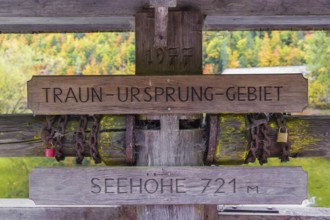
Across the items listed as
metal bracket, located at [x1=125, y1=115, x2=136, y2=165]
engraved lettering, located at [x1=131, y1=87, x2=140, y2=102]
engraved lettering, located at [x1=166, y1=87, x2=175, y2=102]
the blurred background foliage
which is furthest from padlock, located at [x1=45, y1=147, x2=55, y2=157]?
the blurred background foliage

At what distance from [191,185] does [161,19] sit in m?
0.75

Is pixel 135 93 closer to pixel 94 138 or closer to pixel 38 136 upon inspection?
pixel 94 138

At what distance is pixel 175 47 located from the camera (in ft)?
6.86

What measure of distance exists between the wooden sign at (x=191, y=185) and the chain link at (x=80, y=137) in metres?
0.10

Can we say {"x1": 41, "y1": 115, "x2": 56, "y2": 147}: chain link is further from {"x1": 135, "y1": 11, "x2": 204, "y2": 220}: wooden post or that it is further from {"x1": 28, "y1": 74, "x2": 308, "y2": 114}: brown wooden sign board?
{"x1": 135, "y1": 11, "x2": 204, "y2": 220}: wooden post

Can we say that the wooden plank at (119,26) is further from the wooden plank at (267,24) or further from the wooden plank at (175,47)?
the wooden plank at (175,47)

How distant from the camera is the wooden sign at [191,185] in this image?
77.7 inches

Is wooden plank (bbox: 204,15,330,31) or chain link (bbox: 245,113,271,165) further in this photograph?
wooden plank (bbox: 204,15,330,31)

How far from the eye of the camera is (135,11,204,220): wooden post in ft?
6.74

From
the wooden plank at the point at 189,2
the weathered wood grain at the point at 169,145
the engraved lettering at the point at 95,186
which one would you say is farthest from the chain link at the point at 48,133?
the wooden plank at the point at 189,2

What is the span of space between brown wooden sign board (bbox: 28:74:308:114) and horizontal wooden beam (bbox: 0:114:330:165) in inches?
4.0

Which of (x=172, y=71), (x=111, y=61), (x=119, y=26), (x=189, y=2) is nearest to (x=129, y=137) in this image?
(x=172, y=71)

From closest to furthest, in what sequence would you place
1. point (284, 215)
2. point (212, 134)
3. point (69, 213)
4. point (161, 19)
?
point (161, 19), point (212, 134), point (284, 215), point (69, 213)

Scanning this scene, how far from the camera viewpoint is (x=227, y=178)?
198 cm
